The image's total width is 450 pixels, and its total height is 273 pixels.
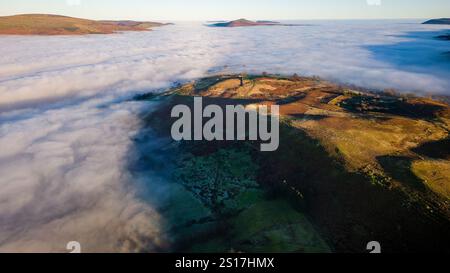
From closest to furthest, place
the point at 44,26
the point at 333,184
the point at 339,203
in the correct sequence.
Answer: the point at 339,203 < the point at 333,184 < the point at 44,26

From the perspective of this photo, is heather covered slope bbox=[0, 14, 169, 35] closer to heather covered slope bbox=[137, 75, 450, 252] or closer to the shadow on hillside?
heather covered slope bbox=[137, 75, 450, 252]

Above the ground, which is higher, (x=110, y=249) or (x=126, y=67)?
(x=126, y=67)

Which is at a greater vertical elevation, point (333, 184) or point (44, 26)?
point (44, 26)

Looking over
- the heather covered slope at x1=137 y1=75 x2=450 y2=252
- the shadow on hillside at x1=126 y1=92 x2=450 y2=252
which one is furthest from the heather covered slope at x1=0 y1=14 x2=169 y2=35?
the shadow on hillside at x1=126 y1=92 x2=450 y2=252

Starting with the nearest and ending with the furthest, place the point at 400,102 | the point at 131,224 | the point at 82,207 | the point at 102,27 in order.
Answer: the point at 131,224
the point at 82,207
the point at 400,102
the point at 102,27

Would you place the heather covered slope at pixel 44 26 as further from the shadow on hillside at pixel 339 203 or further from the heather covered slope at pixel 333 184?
the shadow on hillside at pixel 339 203

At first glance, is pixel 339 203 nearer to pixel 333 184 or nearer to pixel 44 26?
pixel 333 184

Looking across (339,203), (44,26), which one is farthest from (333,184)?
(44,26)

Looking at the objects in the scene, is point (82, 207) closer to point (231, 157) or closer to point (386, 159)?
point (231, 157)

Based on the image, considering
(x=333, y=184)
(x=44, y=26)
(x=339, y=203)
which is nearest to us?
(x=339, y=203)

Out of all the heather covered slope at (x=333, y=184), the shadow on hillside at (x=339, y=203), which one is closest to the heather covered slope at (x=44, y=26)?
the heather covered slope at (x=333, y=184)
